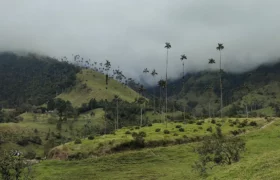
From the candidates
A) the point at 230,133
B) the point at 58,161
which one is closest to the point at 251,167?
the point at 58,161

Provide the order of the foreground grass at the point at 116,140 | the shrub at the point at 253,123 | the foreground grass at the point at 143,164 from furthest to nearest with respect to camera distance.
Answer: the shrub at the point at 253,123
the foreground grass at the point at 116,140
the foreground grass at the point at 143,164

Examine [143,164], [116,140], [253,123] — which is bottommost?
[143,164]

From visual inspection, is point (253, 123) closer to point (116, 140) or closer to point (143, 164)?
point (116, 140)

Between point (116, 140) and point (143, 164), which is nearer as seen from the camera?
point (143, 164)

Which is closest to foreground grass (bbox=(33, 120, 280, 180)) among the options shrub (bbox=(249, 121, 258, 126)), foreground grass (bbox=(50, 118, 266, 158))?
foreground grass (bbox=(50, 118, 266, 158))

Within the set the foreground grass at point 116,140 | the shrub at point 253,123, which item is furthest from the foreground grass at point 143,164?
the shrub at point 253,123

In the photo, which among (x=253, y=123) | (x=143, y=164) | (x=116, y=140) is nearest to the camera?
(x=143, y=164)

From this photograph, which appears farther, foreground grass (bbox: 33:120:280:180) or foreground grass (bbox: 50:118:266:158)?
foreground grass (bbox: 50:118:266:158)

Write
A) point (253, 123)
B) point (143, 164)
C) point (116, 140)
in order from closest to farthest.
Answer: point (143, 164)
point (116, 140)
point (253, 123)

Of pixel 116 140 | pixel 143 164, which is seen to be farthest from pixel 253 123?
pixel 143 164

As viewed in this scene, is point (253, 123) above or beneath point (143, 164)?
above

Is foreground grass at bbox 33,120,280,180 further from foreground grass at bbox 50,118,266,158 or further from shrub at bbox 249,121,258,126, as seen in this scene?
shrub at bbox 249,121,258,126

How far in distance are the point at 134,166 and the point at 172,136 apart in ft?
80.9

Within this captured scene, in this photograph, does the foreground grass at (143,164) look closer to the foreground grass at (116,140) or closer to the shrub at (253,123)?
the foreground grass at (116,140)
